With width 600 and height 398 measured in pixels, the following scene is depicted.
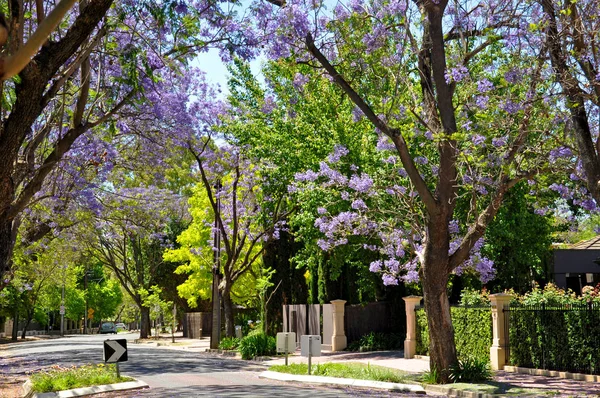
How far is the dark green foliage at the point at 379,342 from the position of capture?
29641mm

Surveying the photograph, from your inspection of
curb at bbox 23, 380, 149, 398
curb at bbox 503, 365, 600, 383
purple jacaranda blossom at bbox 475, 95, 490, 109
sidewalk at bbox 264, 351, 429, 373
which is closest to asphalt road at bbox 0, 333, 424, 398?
curb at bbox 23, 380, 149, 398

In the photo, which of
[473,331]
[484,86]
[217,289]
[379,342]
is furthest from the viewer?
[217,289]

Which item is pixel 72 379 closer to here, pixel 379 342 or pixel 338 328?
pixel 379 342

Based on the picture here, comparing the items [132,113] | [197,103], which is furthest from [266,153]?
[132,113]

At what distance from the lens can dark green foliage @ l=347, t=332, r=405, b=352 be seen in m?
29.6


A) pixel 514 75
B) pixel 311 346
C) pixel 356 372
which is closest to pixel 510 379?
pixel 356 372

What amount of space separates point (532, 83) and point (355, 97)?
3890mm

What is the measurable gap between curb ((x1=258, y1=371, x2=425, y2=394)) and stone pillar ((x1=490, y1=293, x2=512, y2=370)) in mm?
5275

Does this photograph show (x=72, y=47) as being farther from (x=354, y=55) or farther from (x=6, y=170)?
(x=354, y=55)

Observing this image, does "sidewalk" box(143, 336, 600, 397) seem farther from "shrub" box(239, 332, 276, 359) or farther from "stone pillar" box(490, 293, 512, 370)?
"shrub" box(239, 332, 276, 359)

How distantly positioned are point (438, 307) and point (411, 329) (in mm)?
8441

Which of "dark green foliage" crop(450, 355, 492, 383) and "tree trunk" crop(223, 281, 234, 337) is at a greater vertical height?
"tree trunk" crop(223, 281, 234, 337)

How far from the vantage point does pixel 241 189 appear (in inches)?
1385

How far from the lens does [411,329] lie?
25.1m
